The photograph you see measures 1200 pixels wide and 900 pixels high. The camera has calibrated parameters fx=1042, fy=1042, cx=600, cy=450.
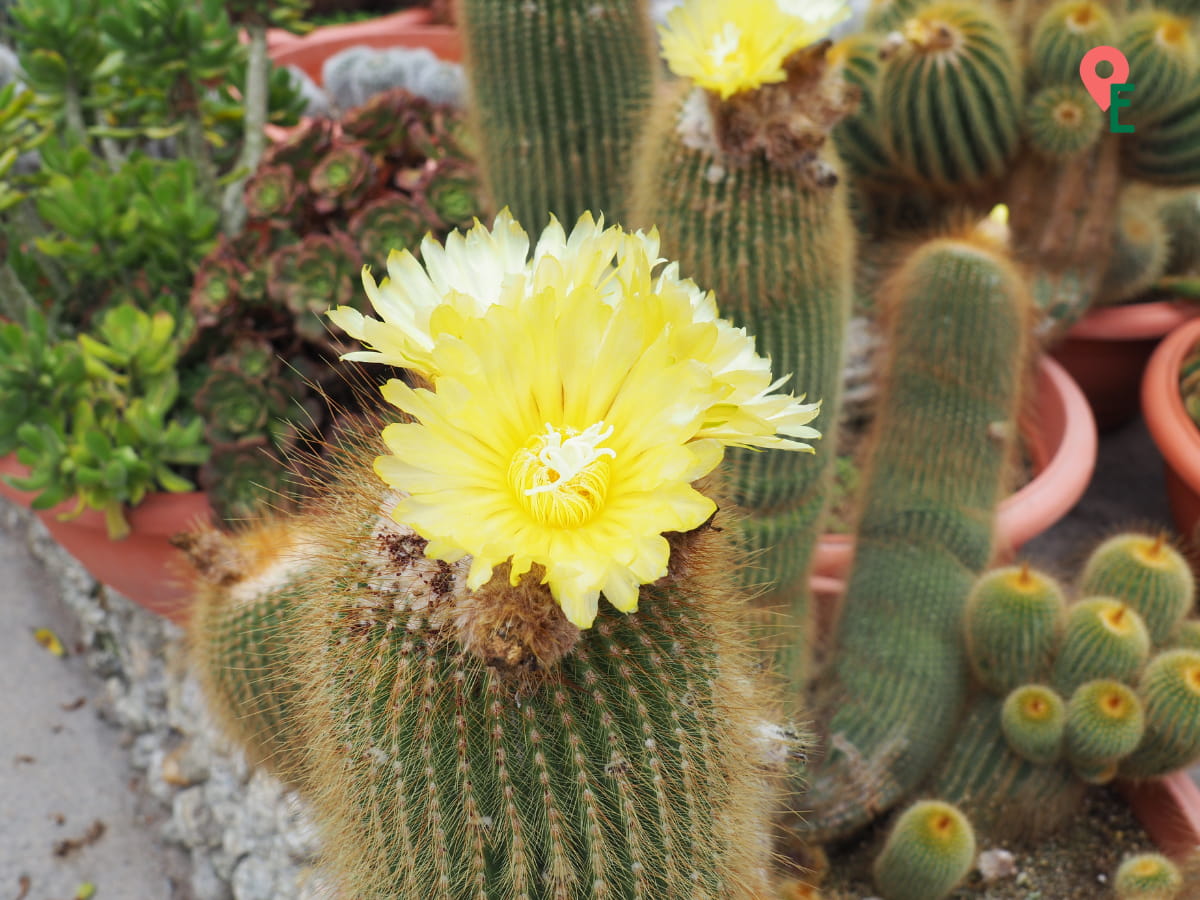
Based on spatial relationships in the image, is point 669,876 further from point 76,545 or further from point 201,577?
point 76,545

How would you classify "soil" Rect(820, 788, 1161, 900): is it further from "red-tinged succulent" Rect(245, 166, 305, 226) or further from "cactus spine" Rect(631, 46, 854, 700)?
"red-tinged succulent" Rect(245, 166, 305, 226)

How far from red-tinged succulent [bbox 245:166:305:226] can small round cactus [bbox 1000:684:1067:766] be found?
149cm

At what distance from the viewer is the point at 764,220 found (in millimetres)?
1219

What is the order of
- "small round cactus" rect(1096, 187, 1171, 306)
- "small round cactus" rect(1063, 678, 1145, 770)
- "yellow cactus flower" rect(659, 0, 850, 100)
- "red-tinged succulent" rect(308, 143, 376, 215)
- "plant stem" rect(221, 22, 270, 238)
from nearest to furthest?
"yellow cactus flower" rect(659, 0, 850, 100)
"small round cactus" rect(1063, 678, 1145, 770)
"red-tinged succulent" rect(308, 143, 376, 215)
"plant stem" rect(221, 22, 270, 238)
"small round cactus" rect(1096, 187, 1171, 306)

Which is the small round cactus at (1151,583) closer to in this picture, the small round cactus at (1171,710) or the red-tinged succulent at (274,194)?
the small round cactus at (1171,710)

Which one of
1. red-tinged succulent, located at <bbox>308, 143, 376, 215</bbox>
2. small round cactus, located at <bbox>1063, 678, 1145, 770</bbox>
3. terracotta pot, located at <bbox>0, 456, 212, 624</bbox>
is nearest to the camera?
small round cactus, located at <bbox>1063, 678, 1145, 770</bbox>

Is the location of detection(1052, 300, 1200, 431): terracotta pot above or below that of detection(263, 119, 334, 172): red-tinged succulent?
below

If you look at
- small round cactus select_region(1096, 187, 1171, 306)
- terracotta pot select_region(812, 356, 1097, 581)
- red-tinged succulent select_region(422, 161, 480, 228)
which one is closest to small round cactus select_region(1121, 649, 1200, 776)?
terracotta pot select_region(812, 356, 1097, 581)

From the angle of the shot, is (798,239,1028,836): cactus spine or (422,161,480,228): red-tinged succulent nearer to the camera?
(798,239,1028,836): cactus spine

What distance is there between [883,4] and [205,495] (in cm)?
174

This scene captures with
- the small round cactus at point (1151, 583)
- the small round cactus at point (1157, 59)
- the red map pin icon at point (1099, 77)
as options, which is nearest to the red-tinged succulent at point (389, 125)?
the red map pin icon at point (1099, 77)

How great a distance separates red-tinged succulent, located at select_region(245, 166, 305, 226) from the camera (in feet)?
6.38

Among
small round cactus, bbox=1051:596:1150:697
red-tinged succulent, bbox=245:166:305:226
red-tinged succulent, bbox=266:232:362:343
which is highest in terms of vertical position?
red-tinged succulent, bbox=245:166:305:226

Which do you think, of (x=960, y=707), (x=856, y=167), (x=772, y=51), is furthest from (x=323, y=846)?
(x=856, y=167)
